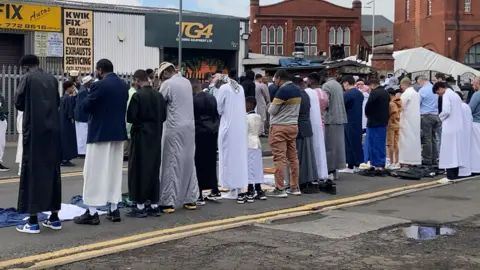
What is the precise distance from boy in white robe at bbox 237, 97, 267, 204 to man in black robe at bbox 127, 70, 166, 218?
76.3 inches

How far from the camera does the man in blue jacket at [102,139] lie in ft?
27.3

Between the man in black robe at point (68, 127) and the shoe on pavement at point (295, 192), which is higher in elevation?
the man in black robe at point (68, 127)

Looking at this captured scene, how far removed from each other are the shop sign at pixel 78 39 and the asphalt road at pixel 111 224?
47.6 feet

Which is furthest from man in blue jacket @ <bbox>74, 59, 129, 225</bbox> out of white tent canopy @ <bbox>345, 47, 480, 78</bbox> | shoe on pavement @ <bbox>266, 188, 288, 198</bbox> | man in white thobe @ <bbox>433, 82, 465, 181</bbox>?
white tent canopy @ <bbox>345, 47, 480, 78</bbox>

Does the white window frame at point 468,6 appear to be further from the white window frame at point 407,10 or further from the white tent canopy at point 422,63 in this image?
the white tent canopy at point 422,63

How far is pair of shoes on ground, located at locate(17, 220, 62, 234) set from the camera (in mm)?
7926

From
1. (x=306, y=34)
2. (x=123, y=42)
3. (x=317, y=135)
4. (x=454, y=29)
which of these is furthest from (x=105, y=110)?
(x=306, y=34)

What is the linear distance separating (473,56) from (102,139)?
186ft

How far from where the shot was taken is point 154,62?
28.5 m

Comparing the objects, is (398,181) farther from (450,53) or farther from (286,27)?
(286,27)

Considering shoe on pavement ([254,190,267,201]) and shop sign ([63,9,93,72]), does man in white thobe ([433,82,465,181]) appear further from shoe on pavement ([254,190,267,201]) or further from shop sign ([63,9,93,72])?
shop sign ([63,9,93,72])

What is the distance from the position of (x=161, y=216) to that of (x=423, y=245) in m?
3.41

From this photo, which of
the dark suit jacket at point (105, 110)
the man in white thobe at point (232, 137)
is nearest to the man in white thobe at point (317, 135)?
the man in white thobe at point (232, 137)

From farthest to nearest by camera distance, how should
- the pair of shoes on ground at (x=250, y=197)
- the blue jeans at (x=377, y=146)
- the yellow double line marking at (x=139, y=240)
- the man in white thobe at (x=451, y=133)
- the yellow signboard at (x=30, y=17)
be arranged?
the yellow signboard at (x=30, y=17)
the blue jeans at (x=377, y=146)
the man in white thobe at (x=451, y=133)
the pair of shoes on ground at (x=250, y=197)
the yellow double line marking at (x=139, y=240)
